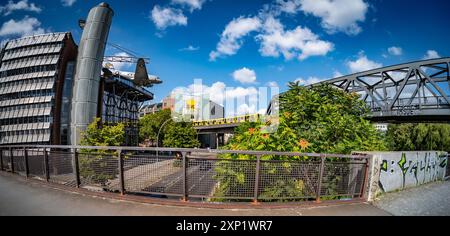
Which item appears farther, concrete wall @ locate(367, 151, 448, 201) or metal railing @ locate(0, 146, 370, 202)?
concrete wall @ locate(367, 151, 448, 201)

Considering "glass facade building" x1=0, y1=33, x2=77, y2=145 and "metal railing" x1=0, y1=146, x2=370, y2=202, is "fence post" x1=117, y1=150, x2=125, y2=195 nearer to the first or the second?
"metal railing" x1=0, y1=146, x2=370, y2=202

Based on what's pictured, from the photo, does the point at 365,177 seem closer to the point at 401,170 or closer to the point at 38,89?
the point at 401,170

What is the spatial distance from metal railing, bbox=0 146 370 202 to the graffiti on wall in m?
1.08

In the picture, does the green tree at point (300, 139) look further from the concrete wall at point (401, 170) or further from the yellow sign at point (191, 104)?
the yellow sign at point (191, 104)

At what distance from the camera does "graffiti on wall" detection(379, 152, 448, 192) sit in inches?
213

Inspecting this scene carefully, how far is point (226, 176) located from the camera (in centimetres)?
445

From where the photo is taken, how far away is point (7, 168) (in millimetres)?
7379

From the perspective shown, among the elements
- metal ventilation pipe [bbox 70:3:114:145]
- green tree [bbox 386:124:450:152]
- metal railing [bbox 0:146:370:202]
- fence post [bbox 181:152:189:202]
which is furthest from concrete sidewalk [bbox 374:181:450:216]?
metal ventilation pipe [bbox 70:3:114:145]

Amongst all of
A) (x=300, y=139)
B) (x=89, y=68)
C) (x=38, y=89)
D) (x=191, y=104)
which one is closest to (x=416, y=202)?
(x=300, y=139)

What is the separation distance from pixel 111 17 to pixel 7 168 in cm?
3706

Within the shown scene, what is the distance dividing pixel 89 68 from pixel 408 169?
132ft

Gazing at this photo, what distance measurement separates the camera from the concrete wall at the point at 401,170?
4.89 metres
